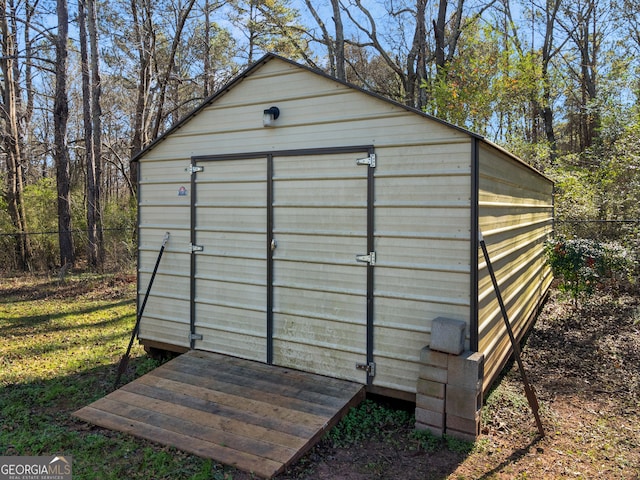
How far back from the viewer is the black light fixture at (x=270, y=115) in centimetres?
399

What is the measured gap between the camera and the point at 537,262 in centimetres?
636

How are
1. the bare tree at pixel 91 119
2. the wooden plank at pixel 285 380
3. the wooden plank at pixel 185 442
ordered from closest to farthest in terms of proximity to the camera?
the wooden plank at pixel 185 442, the wooden plank at pixel 285 380, the bare tree at pixel 91 119

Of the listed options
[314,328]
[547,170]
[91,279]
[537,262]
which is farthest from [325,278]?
[547,170]

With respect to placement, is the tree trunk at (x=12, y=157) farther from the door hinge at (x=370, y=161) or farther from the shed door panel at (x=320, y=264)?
the door hinge at (x=370, y=161)

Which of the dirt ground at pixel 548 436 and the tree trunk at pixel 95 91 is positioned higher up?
the tree trunk at pixel 95 91

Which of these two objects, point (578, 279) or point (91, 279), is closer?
point (578, 279)

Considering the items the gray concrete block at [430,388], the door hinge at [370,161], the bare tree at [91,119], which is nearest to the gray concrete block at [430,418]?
the gray concrete block at [430,388]

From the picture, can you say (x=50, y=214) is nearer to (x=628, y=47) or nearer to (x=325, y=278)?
(x=325, y=278)

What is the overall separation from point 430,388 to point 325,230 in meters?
1.49

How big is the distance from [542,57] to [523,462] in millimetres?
15891

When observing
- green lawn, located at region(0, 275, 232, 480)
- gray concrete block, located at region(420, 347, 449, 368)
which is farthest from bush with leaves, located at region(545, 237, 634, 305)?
green lawn, located at region(0, 275, 232, 480)

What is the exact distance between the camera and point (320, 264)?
3.86m

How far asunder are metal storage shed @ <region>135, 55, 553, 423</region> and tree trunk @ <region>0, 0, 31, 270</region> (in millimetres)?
7985

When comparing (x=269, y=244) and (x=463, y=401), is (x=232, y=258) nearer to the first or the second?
(x=269, y=244)
